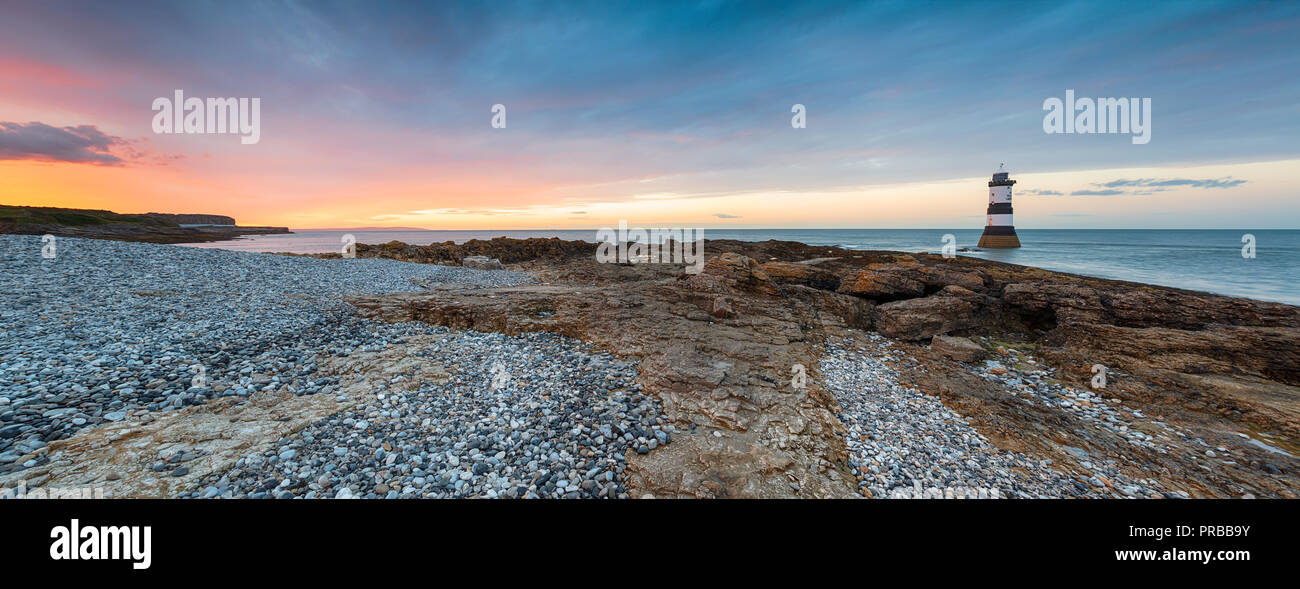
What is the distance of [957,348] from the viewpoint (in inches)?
487

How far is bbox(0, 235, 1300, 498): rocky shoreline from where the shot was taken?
560 centimetres

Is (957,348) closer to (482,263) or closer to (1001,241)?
(482,263)

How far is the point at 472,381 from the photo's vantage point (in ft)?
28.6

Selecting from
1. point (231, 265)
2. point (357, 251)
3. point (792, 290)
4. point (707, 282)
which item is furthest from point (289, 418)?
point (357, 251)

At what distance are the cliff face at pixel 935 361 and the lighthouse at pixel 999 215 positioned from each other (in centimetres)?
6365

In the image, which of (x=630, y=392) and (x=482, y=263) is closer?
(x=630, y=392)

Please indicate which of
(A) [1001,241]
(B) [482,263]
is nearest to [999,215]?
(A) [1001,241]

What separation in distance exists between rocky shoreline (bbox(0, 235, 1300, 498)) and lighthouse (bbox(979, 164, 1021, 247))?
6428 centimetres

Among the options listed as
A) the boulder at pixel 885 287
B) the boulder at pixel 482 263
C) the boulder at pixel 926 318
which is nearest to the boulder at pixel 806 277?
the boulder at pixel 885 287

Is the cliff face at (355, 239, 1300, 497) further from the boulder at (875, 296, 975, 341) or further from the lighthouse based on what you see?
the lighthouse

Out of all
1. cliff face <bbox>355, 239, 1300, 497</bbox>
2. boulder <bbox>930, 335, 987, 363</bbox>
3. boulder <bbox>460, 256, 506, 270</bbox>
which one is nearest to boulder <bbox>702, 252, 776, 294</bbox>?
cliff face <bbox>355, 239, 1300, 497</bbox>

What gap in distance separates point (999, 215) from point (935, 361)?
248ft

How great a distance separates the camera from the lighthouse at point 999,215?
6328cm
